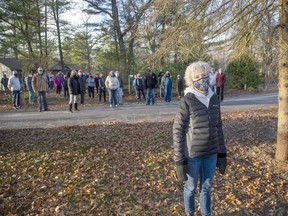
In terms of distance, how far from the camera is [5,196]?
4.18 meters

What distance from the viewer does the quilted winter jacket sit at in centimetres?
301

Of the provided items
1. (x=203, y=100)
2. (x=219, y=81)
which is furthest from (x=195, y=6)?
(x=219, y=81)

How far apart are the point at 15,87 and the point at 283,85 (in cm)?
1249

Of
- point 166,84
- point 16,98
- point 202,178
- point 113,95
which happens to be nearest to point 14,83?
point 16,98

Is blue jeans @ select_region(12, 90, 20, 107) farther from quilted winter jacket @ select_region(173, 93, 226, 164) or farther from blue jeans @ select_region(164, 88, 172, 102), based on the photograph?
quilted winter jacket @ select_region(173, 93, 226, 164)

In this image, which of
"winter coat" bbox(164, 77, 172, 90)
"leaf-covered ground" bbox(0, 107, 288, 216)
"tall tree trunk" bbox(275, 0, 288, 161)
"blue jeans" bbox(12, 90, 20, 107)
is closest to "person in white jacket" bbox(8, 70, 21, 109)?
"blue jeans" bbox(12, 90, 20, 107)

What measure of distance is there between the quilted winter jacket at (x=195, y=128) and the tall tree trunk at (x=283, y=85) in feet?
8.86

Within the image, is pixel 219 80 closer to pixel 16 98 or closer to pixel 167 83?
pixel 167 83

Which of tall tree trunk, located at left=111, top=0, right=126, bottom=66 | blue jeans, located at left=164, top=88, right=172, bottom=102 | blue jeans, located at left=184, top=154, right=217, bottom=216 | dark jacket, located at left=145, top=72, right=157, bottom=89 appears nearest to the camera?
blue jeans, located at left=184, top=154, right=217, bottom=216

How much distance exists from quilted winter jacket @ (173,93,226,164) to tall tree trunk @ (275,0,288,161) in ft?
8.86

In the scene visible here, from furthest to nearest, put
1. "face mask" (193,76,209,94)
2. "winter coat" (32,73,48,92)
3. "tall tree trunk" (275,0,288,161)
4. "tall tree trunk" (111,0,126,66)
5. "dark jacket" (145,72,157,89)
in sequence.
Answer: "tall tree trunk" (111,0,126,66)
"dark jacket" (145,72,157,89)
"winter coat" (32,73,48,92)
"tall tree trunk" (275,0,288,161)
"face mask" (193,76,209,94)

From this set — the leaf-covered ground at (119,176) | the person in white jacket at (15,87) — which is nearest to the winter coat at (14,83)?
the person in white jacket at (15,87)

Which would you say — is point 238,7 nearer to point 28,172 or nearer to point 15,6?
point 28,172

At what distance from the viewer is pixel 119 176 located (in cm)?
490
